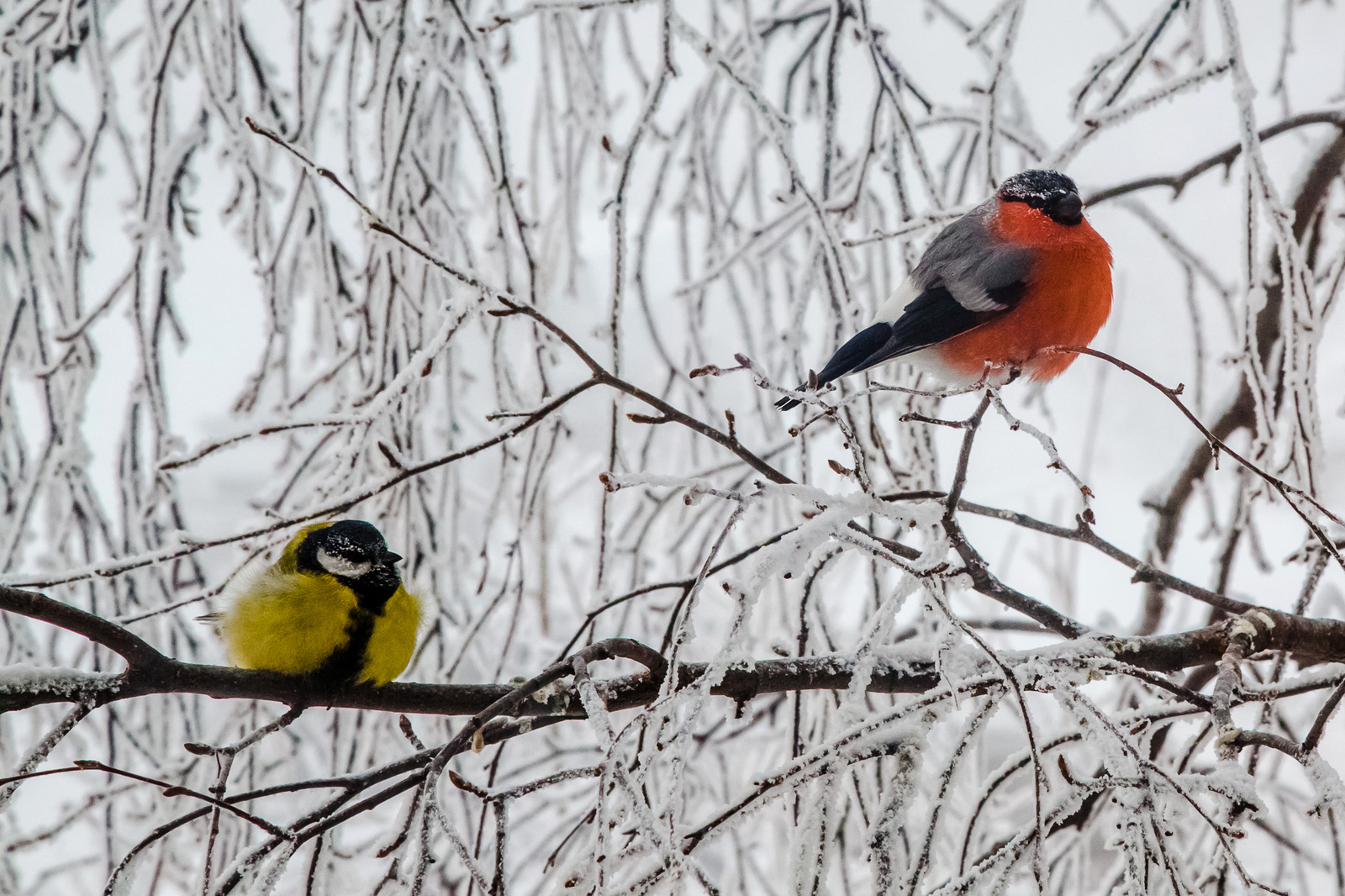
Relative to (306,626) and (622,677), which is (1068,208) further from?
(306,626)

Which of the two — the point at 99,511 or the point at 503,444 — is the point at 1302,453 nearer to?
the point at 503,444

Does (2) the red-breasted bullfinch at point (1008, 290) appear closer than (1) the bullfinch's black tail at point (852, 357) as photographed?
No

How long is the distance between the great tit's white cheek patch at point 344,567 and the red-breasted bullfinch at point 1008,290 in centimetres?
97

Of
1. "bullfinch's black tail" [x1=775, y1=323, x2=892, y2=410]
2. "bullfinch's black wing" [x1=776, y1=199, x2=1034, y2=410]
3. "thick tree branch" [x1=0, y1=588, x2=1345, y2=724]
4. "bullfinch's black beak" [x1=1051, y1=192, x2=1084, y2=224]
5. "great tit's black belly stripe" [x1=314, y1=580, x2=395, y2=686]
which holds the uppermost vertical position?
"bullfinch's black beak" [x1=1051, y1=192, x2=1084, y2=224]

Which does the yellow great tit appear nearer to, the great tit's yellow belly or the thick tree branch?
the great tit's yellow belly

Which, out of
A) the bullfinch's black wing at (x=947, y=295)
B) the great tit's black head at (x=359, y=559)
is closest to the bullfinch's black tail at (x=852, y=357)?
the bullfinch's black wing at (x=947, y=295)

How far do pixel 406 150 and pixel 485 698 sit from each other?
106cm

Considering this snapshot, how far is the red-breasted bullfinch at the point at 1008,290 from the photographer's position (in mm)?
1809

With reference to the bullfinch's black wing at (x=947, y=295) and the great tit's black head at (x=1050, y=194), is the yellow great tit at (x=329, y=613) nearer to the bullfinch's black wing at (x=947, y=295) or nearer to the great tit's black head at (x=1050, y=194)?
the bullfinch's black wing at (x=947, y=295)

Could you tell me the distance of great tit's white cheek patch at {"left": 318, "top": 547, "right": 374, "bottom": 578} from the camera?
181 centimetres

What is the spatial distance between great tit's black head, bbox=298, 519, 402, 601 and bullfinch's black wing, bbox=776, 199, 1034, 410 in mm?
818

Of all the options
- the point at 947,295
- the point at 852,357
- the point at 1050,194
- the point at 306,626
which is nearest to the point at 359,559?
the point at 306,626

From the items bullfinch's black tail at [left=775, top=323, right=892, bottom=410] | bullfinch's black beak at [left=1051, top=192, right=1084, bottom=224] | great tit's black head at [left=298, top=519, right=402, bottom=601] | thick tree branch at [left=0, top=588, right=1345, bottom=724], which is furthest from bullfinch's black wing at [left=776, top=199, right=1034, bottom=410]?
great tit's black head at [left=298, top=519, right=402, bottom=601]

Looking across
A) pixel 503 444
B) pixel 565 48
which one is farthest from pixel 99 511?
pixel 565 48
